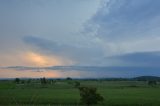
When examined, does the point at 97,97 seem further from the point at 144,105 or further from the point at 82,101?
the point at 144,105

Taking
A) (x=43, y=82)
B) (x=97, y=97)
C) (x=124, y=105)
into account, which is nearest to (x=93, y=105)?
(x=97, y=97)

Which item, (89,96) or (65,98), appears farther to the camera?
(65,98)

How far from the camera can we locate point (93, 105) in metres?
59.2

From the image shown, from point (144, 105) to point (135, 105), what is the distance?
6.57 ft

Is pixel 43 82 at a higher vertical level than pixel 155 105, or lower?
higher

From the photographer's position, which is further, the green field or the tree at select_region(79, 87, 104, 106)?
the tree at select_region(79, 87, 104, 106)

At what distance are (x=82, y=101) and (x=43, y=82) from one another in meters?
131

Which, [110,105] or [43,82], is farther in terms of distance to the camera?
[43,82]

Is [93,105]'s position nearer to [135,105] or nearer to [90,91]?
[90,91]

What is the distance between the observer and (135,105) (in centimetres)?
6247

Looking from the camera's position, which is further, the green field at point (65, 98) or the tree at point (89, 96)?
the tree at point (89, 96)

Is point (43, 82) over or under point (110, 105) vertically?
over

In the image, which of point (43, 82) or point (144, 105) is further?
point (43, 82)

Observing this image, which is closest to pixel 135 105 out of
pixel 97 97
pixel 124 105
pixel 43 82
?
pixel 124 105
